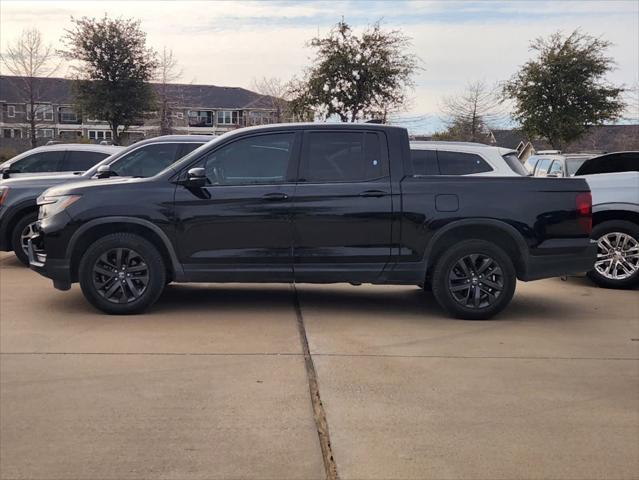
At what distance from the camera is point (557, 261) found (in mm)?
6680

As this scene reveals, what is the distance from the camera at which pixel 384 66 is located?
23703 millimetres

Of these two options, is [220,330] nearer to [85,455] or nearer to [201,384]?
[201,384]

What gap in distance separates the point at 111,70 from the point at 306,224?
21.6 m

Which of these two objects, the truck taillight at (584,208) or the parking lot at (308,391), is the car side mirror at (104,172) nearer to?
the parking lot at (308,391)

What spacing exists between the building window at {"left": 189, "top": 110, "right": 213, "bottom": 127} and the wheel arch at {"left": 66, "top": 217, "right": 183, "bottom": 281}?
55.5 m

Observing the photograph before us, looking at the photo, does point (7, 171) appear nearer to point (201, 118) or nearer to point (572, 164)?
point (572, 164)

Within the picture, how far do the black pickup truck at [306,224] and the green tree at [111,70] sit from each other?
20.4 meters

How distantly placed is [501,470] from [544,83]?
2538cm

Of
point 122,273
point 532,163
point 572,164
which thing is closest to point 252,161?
point 122,273

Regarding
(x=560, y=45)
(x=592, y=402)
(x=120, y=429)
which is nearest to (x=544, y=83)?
(x=560, y=45)

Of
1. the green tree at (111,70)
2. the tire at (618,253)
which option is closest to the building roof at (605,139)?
the green tree at (111,70)

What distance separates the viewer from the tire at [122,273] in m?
6.54

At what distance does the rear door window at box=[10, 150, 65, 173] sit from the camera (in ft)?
38.5

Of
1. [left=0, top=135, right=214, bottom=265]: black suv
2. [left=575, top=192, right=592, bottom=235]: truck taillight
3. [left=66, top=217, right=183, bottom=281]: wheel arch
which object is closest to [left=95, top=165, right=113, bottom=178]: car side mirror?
[left=0, top=135, right=214, bottom=265]: black suv
